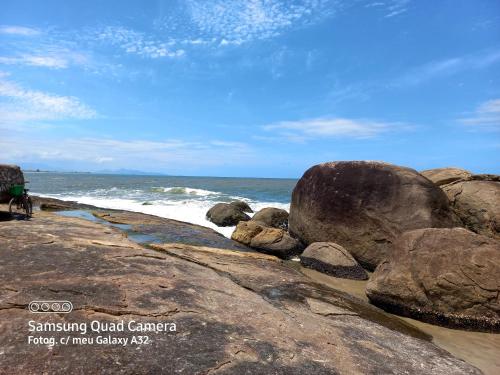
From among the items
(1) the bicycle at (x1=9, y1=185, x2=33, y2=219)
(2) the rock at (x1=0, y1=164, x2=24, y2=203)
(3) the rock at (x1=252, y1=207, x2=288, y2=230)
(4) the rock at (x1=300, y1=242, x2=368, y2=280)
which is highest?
(2) the rock at (x1=0, y1=164, x2=24, y2=203)

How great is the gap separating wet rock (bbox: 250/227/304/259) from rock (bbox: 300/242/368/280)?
3.79 ft

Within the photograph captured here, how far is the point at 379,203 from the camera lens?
9.87 m

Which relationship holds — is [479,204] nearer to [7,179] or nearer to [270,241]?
[270,241]

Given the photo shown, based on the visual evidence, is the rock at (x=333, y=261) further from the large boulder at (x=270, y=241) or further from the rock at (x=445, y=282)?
the rock at (x=445, y=282)

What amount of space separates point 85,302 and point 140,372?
136cm

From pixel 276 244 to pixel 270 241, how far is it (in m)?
0.23

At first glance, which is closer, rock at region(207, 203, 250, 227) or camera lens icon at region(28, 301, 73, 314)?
camera lens icon at region(28, 301, 73, 314)

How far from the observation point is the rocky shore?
3496 mm

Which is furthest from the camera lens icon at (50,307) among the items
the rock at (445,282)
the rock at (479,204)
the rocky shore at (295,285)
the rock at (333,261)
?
the rock at (479,204)

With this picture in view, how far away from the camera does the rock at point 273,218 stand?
1588cm

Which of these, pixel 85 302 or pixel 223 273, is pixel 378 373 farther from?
pixel 223 273

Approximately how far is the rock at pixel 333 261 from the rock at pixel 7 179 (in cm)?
841

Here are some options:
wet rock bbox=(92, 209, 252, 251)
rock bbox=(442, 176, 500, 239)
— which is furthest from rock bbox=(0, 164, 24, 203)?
rock bbox=(442, 176, 500, 239)

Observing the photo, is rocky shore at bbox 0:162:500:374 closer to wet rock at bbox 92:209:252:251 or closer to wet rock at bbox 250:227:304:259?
wet rock at bbox 250:227:304:259
